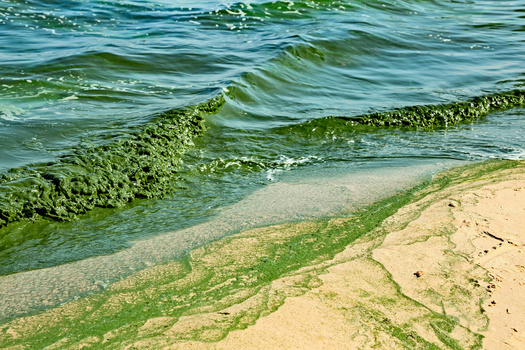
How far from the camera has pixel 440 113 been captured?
7.53 meters

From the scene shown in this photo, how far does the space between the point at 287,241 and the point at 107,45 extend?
7.54m

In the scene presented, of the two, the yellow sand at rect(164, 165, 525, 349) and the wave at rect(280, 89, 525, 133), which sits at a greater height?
the yellow sand at rect(164, 165, 525, 349)

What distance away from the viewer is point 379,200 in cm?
452

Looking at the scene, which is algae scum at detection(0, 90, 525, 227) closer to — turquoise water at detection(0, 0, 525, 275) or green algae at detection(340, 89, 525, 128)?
turquoise water at detection(0, 0, 525, 275)

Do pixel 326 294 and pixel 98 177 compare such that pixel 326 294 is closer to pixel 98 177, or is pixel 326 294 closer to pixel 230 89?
pixel 98 177

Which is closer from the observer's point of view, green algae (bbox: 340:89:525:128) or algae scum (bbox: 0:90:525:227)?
algae scum (bbox: 0:90:525:227)

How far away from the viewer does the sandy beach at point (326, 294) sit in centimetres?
261

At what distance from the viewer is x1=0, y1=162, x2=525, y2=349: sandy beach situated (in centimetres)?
261

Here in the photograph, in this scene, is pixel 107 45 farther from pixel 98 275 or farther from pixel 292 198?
pixel 98 275

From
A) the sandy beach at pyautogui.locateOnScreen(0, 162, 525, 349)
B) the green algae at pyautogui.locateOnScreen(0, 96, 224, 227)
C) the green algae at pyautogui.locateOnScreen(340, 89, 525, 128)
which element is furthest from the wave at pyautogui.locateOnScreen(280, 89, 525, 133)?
the sandy beach at pyautogui.locateOnScreen(0, 162, 525, 349)

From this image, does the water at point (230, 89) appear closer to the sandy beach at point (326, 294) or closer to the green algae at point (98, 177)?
the green algae at point (98, 177)

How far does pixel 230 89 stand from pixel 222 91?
0.78ft

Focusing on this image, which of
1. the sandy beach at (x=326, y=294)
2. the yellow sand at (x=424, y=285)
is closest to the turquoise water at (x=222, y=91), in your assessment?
the sandy beach at (x=326, y=294)

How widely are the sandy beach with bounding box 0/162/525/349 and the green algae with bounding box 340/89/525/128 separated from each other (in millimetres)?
3335
